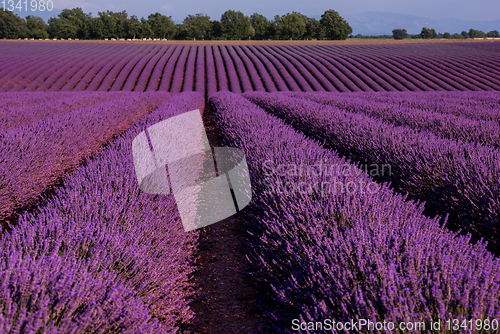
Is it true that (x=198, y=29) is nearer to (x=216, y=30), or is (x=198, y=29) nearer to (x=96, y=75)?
(x=216, y=30)

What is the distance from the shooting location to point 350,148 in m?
4.14

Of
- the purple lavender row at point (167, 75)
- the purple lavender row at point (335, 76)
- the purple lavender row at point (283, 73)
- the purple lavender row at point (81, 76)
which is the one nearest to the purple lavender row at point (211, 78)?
the purple lavender row at point (167, 75)

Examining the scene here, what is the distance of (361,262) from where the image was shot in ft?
4.42

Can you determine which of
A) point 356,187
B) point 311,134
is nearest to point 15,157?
point 356,187

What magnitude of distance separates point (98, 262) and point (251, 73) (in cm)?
1906

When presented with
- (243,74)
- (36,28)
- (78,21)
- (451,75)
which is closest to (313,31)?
(451,75)

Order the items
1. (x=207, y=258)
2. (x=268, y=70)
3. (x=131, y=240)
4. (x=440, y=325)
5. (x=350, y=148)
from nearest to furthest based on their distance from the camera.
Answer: (x=440, y=325)
(x=131, y=240)
(x=207, y=258)
(x=350, y=148)
(x=268, y=70)

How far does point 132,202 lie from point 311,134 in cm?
394

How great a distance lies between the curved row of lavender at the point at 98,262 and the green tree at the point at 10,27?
2726 inches

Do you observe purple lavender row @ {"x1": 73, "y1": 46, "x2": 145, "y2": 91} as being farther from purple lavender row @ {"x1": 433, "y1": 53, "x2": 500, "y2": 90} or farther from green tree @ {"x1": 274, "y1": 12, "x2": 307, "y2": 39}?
green tree @ {"x1": 274, "y1": 12, "x2": 307, "y2": 39}

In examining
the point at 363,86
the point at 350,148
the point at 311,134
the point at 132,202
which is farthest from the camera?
the point at 363,86

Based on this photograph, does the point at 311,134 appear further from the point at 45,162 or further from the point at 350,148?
the point at 45,162

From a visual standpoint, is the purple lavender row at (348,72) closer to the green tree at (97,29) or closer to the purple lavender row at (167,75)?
the purple lavender row at (167,75)

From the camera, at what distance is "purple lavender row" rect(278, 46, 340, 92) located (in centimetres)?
1705
